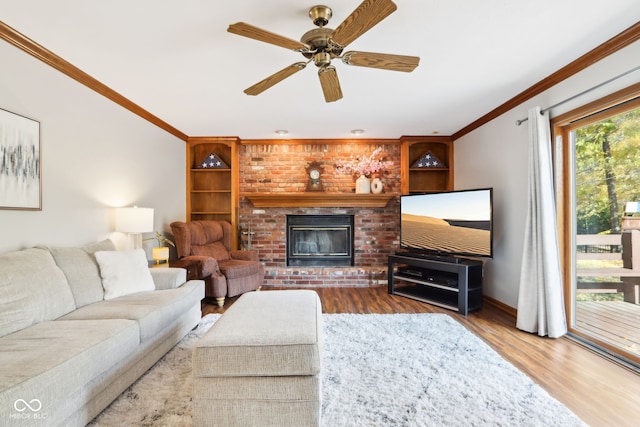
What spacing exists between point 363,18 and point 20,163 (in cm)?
248

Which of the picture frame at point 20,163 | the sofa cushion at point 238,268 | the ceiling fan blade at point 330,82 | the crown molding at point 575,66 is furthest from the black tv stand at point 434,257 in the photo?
the picture frame at point 20,163

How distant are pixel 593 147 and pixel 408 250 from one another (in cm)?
237

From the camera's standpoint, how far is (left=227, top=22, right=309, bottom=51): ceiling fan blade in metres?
1.64

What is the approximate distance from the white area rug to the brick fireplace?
93.7 inches

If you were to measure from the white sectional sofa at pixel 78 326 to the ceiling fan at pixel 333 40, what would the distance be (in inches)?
69.4

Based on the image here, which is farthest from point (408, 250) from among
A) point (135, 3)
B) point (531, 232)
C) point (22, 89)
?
point (22, 89)

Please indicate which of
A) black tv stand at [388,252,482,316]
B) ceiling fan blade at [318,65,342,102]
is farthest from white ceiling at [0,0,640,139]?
black tv stand at [388,252,482,316]

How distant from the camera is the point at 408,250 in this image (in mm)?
4488

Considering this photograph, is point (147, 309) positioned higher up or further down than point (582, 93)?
further down

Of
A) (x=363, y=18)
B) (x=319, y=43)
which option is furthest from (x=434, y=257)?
(x=363, y=18)

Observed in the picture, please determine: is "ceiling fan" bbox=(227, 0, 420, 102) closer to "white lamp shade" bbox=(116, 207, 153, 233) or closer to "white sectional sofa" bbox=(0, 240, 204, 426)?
"white sectional sofa" bbox=(0, 240, 204, 426)

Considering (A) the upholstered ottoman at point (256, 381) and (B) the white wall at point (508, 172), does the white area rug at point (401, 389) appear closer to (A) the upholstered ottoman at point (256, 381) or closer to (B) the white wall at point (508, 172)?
(A) the upholstered ottoman at point (256, 381)

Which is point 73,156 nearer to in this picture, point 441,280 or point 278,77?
point 278,77

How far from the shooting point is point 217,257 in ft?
14.1
